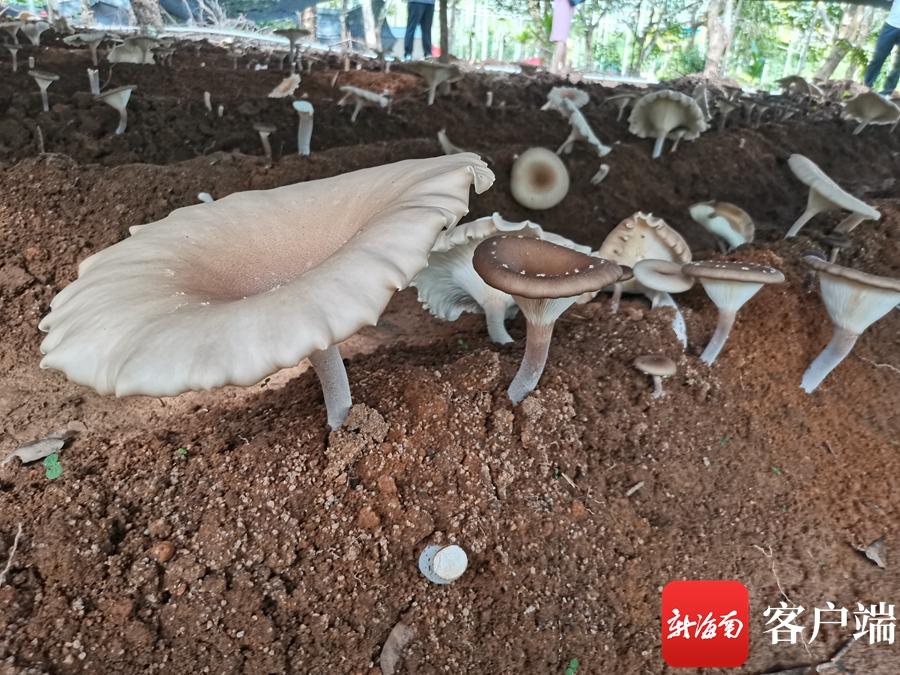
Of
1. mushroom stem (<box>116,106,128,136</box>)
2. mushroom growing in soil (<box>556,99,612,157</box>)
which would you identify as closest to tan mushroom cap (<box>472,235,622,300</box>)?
mushroom growing in soil (<box>556,99,612,157</box>)

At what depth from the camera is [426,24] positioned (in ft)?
48.6

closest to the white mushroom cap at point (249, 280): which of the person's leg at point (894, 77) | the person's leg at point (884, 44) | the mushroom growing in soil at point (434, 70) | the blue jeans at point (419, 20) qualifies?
the mushroom growing in soil at point (434, 70)

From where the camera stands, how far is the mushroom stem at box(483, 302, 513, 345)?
3750mm

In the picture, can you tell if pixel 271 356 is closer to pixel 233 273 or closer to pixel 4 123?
pixel 233 273

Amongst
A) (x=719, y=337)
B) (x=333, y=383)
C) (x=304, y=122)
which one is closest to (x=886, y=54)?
(x=719, y=337)

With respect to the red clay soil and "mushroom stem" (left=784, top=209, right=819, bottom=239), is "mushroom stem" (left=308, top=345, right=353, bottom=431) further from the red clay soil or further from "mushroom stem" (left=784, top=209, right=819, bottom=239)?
"mushroom stem" (left=784, top=209, right=819, bottom=239)

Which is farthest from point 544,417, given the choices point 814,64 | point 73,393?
point 814,64

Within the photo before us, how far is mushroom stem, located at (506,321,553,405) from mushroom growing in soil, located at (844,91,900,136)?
798cm

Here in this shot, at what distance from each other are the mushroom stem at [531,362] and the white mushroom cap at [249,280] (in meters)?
0.94

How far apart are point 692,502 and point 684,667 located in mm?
902

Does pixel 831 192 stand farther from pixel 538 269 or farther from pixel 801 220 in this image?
pixel 538 269

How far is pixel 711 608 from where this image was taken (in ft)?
9.39

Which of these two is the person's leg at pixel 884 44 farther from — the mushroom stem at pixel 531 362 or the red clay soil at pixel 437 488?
the mushroom stem at pixel 531 362

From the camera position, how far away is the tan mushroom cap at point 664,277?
3.61 meters
